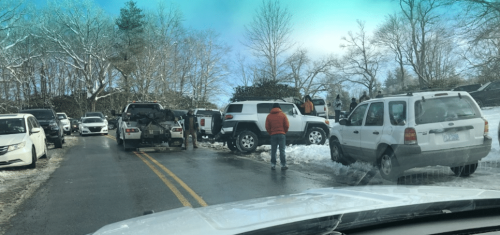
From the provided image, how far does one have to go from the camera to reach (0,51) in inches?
884

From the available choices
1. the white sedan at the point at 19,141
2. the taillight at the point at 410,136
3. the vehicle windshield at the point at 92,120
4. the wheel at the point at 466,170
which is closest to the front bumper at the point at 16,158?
the white sedan at the point at 19,141

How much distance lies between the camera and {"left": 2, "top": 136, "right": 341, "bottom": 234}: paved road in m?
5.70

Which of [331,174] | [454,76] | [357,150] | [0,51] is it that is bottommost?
[331,174]

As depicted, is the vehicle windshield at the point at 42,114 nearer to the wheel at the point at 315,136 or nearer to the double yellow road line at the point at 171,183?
the double yellow road line at the point at 171,183

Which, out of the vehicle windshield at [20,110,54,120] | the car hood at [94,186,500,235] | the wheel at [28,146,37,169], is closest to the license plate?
the car hood at [94,186,500,235]

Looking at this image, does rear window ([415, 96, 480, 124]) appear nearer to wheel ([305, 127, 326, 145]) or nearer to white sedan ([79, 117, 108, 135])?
wheel ([305, 127, 326, 145])

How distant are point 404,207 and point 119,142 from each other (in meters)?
18.2

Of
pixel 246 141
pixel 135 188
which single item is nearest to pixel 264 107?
pixel 246 141

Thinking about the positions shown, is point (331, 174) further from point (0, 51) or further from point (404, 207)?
point (0, 51)

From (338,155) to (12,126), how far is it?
9841 millimetres

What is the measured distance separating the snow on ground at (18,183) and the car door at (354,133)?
280 inches

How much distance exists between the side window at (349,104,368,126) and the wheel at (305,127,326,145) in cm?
545

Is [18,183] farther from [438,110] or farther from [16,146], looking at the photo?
[438,110]

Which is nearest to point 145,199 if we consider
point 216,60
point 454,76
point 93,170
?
point 93,170
